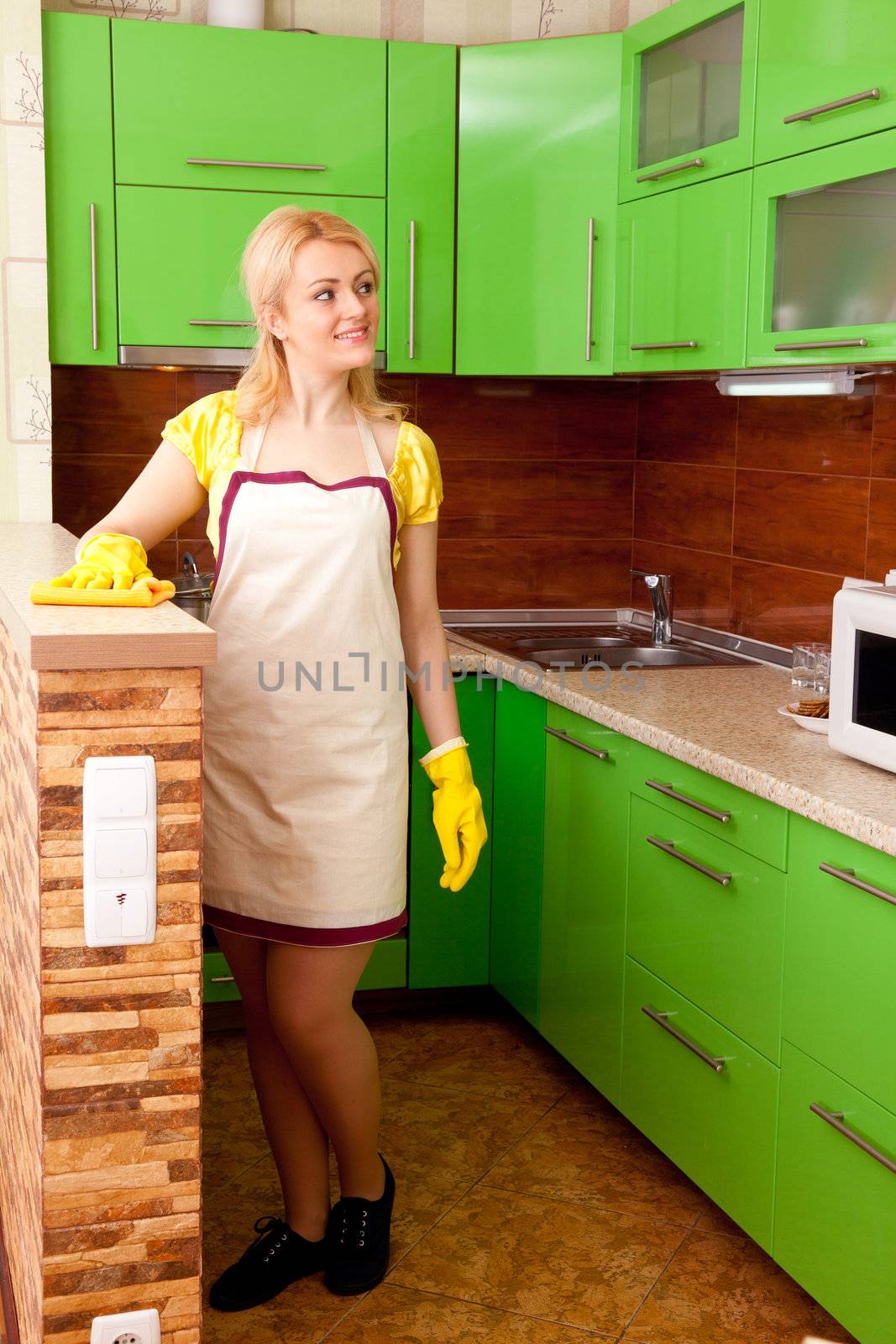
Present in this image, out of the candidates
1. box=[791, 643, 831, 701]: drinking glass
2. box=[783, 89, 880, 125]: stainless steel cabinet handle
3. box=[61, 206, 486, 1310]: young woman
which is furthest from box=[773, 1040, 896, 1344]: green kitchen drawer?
box=[783, 89, 880, 125]: stainless steel cabinet handle

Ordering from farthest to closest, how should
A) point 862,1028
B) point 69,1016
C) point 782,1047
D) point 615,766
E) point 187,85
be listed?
point 187,85 → point 615,766 → point 782,1047 → point 862,1028 → point 69,1016

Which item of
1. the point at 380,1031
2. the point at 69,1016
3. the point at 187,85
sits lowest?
the point at 380,1031

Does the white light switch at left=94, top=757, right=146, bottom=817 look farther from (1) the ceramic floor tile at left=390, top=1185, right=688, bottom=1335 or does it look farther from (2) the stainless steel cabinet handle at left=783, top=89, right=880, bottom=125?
(2) the stainless steel cabinet handle at left=783, top=89, right=880, bottom=125

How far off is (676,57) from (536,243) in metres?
0.49

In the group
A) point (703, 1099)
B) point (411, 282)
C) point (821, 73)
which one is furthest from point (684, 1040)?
point (411, 282)

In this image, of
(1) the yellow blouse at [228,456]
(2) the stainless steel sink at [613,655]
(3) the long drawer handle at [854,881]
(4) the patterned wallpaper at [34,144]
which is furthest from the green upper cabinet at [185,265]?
(3) the long drawer handle at [854,881]

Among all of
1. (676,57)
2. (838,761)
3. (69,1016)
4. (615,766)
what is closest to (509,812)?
(615,766)

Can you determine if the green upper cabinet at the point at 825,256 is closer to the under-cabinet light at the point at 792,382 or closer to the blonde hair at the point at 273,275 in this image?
the under-cabinet light at the point at 792,382

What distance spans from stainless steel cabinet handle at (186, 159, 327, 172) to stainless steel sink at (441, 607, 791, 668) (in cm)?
106

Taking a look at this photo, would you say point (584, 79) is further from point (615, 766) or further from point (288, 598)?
point (288, 598)

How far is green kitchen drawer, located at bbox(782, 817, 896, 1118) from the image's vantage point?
1.81 metres

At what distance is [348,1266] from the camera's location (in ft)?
7.14

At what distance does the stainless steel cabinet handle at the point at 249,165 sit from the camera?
9.65 ft

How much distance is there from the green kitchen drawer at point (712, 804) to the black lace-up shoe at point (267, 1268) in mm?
878
